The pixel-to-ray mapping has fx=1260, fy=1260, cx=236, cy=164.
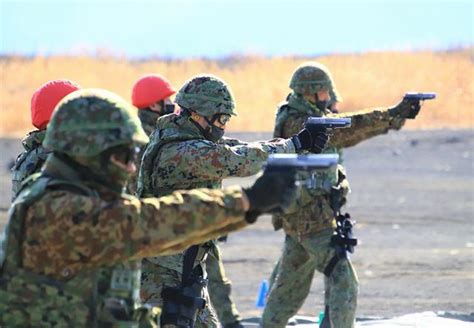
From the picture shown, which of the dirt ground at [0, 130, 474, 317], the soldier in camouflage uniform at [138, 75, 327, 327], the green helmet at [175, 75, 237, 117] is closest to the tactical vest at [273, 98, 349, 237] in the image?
the soldier in camouflage uniform at [138, 75, 327, 327]

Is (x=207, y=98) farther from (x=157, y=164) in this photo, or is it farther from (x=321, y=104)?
(x=321, y=104)

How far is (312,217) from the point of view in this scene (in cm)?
949

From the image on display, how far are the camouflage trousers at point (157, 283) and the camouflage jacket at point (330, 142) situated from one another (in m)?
1.86

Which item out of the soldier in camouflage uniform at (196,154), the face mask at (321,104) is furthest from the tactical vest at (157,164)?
the face mask at (321,104)

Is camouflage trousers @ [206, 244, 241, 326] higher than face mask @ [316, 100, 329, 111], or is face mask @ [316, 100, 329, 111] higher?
face mask @ [316, 100, 329, 111]

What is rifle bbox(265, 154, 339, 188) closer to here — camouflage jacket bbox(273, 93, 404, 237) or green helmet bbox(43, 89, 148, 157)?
green helmet bbox(43, 89, 148, 157)

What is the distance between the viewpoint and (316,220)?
374 inches

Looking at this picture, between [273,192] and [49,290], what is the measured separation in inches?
39.7

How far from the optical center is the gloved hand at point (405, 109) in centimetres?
1011

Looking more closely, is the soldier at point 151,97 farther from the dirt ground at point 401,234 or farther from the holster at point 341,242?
the holster at point 341,242

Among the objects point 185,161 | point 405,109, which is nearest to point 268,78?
point 405,109

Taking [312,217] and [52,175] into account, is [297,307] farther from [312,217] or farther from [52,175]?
[52,175]

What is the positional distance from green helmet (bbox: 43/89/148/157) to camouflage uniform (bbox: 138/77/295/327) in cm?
214

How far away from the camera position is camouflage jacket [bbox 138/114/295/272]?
7.45 metres
